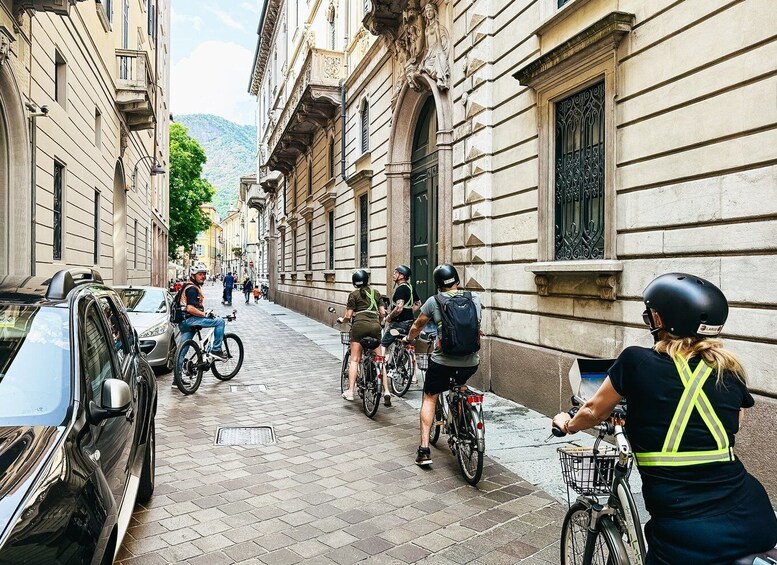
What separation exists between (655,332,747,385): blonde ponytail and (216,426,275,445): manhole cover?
5087 millimetres

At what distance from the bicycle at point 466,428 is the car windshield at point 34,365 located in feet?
10.5

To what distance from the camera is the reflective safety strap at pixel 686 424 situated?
2.13m

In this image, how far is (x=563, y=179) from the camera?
7.77 m

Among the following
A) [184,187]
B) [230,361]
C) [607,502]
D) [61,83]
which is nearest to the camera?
[607,502]

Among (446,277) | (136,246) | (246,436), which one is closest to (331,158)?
(136,246)

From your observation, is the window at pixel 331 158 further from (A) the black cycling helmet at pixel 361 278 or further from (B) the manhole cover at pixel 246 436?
(B) the manhole cover at pixel 246 436

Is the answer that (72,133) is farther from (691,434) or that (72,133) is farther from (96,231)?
(691,434)

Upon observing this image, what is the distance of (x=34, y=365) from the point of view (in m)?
3.04

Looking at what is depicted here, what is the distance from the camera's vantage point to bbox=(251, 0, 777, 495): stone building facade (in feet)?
16.5

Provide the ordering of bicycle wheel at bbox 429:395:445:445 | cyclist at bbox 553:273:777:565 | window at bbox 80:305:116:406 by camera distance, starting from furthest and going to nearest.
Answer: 1. bicycle wheel at bbox 429:395:445:445
2. window at bbox 80:305:116:406
3. cyclist at bbox 553:273:777:565

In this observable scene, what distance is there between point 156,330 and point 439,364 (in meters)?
6.73

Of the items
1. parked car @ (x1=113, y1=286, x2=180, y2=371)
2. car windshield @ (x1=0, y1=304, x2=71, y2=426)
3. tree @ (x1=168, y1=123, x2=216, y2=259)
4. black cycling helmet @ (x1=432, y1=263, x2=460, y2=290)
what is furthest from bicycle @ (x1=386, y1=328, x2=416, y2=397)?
tree @ (x1=168, y1=123, x2=216, y2=259)

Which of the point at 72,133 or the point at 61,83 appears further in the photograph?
the point at 72,133

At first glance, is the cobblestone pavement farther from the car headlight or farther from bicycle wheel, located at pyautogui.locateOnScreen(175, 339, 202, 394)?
the car headlight
